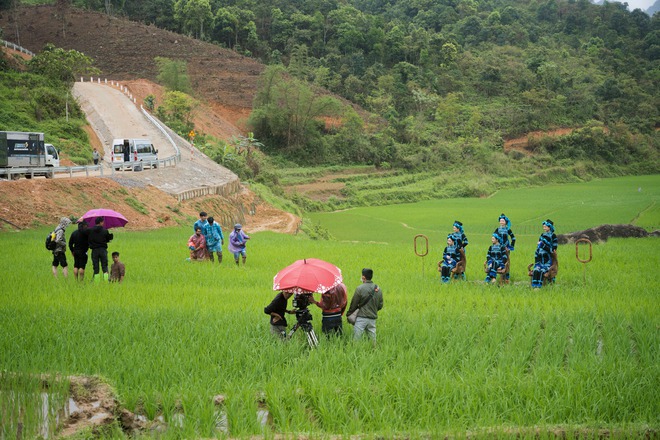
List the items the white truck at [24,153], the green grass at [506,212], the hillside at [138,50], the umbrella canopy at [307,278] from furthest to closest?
1. the hillside at [138,50]
2. the green grass at [506,212]
3. the white truck at [24,153]
4. the umbrella canopy at [307,278]

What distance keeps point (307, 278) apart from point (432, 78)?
8581 cm

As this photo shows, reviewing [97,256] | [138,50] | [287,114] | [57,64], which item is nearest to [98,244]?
[97,256]

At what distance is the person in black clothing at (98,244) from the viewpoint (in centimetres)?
1428

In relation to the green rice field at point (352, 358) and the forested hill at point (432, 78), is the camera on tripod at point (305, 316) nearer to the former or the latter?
the green rice field at point (352, 358)

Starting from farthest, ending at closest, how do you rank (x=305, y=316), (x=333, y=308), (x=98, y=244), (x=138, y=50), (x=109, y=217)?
1. (x=138, y=50)
2. (x=109, y=217)
3. (x=98, y=244)
4. (x=333, y=308)
5. (x=305, y=316)

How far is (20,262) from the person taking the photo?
17.4 metres

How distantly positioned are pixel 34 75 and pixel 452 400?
Result: 49.2 metres

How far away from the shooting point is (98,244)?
1434cm

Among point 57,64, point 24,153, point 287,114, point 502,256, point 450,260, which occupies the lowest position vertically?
point 450,260

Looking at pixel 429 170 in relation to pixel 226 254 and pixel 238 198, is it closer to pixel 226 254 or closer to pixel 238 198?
pixel 238 198

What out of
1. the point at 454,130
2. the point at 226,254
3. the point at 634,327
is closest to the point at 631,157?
the point at 454,130

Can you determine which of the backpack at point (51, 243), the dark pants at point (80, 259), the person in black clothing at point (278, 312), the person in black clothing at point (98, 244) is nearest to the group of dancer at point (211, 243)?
the person in black clothing at point (98, 244)

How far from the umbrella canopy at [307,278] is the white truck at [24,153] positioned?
22.9 m

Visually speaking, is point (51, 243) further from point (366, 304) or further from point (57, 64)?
point (57, 64)
